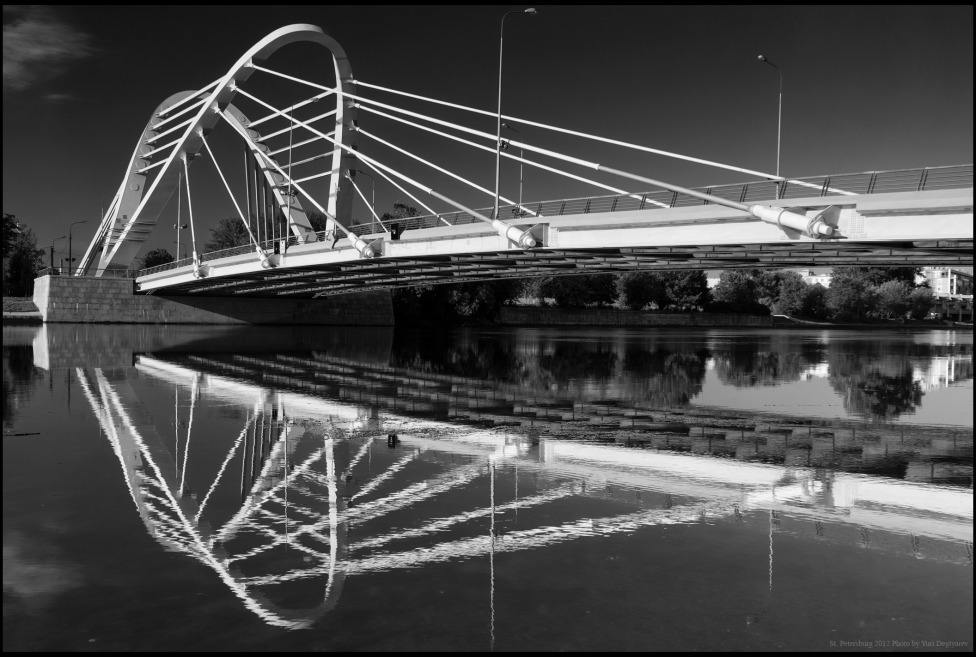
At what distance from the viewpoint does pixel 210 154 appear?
52.5 m

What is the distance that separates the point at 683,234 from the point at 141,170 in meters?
50.3

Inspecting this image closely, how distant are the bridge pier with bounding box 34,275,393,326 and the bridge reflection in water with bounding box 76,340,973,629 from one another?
Answer: 175ft

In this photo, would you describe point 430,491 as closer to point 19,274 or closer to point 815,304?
point 19,274

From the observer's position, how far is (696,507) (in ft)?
24.3

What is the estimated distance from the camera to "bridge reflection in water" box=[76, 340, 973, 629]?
19.4ft

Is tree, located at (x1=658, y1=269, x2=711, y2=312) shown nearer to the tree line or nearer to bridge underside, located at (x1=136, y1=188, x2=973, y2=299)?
the tree line

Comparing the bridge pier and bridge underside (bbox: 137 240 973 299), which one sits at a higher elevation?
bridge underside (bbox: 137 240 973 299)

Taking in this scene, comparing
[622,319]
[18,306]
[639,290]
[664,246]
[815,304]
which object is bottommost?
[18,306]

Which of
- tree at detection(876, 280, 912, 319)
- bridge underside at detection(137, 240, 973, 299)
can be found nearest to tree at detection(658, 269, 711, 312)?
tree at detection(876, 280, 912, 319)

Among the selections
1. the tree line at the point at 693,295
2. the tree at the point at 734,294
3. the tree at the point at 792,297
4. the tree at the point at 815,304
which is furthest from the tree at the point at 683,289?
the tree at the point at 815,304

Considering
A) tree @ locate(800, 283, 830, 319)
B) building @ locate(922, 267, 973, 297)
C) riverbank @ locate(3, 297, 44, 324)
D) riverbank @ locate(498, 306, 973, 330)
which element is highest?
building @ locate(922, 267, 973, 297)

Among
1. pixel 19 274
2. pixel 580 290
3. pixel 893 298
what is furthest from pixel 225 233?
pixel 893 298

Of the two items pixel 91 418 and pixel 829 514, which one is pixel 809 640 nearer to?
pixel 829 514

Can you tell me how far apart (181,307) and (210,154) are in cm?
1683
